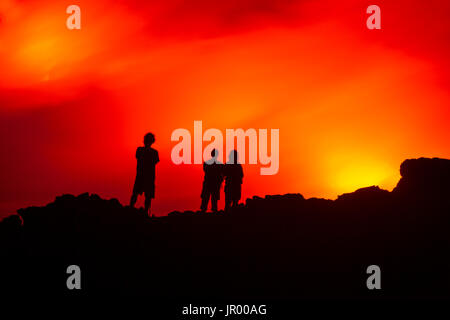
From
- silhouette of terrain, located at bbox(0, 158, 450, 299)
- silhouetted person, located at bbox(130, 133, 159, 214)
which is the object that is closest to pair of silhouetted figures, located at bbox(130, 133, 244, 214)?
silhouetted person, located at bbox(130, 133, 159, 214)

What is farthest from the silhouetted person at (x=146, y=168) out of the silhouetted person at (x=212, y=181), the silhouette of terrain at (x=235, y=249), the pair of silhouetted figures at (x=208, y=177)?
the silhouetted person at (x=212, y=181)

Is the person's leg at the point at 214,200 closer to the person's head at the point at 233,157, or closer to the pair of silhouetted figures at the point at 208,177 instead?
the pair of silhouetted figures at the point at 208,177

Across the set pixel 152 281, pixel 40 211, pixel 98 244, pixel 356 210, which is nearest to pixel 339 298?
pixel 356 210

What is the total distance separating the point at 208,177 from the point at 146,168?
3.43 meters

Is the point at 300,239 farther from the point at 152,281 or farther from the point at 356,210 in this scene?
the point at 152,281

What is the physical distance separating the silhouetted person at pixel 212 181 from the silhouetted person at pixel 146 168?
2.98 m

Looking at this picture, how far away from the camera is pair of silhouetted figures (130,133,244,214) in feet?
87.4

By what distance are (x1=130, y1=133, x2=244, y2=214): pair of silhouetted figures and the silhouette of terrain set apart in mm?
1033

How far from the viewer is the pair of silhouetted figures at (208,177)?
26641 mm

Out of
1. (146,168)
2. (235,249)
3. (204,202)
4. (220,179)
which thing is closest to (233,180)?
(220,179)

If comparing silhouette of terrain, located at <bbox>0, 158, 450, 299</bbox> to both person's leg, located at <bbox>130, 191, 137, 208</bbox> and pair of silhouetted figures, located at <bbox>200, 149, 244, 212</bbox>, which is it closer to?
person's leg, located at <bbox>130, 191, 137, 208</bbox>

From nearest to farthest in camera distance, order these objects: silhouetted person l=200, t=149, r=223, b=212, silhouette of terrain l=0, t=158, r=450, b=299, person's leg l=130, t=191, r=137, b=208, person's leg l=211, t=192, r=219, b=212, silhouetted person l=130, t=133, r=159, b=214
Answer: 1. silhouette of terrain l=0, t=158, r=450, b=299
2. silhouetted person l=130, t=133, r=159, b=214
3. person's leg l=130, t=191, r=137, b=208
4. silhouetted person l=200, t=149, r=223, b=212
5. person's leg l=211, t=192, r=219, b=212

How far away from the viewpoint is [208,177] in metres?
29.1
